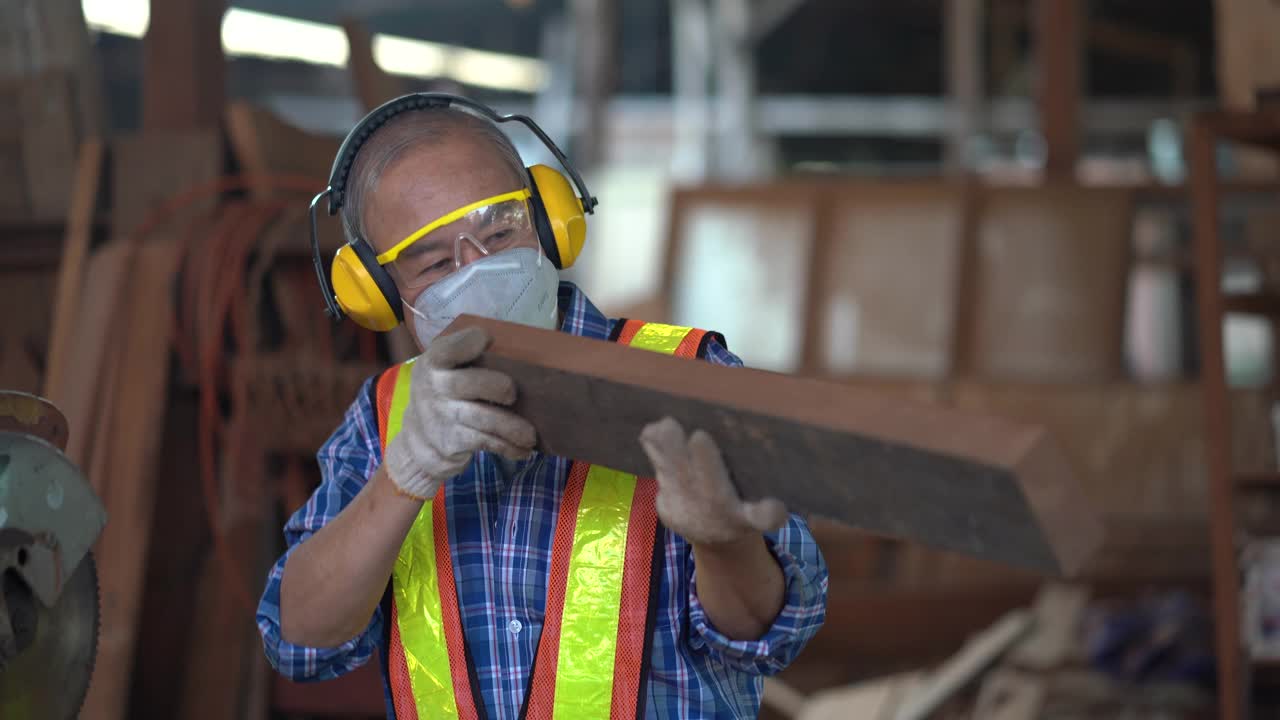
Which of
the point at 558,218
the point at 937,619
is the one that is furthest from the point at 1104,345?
the point at 558,218

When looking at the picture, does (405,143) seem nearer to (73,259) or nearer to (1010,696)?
(73,259)

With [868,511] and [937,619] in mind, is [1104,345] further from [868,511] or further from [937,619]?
[868,511]

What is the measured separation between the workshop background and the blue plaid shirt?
1439 millimetres

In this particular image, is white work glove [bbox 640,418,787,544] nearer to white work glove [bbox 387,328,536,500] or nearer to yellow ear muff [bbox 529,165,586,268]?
white work glove [bbox 387,328,536,500]

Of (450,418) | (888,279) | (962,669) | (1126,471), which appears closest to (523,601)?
(450,418)

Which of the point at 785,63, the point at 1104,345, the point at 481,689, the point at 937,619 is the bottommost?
the point at 481,689

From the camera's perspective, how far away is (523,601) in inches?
63.6

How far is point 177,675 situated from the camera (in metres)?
3.27

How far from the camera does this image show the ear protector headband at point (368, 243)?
5.55 feet

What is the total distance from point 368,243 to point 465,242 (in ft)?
0.47

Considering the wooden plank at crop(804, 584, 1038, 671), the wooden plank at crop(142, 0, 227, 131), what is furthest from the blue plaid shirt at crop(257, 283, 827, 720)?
the wooden plank at crop(804, 584, 1038, 671)

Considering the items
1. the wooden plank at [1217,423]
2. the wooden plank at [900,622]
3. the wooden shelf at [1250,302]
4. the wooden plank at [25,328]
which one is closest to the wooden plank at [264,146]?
the wooden plank at [25,328]

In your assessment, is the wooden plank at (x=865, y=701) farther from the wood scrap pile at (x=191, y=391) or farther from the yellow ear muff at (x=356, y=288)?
the yellow ear muff at (x=356, y=288)

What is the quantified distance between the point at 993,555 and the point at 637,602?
0.48 m
